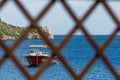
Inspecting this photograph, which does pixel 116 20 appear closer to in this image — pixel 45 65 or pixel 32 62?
pixel 45 65

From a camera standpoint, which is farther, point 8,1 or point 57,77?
point 57,77

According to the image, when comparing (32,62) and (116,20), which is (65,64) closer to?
(116,20)

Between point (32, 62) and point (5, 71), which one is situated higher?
point (5, 71)

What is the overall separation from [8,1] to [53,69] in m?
47.3

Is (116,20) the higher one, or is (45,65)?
(116,20)

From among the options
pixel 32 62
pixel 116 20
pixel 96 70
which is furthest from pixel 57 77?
pixel 116 20

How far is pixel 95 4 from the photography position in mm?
1977

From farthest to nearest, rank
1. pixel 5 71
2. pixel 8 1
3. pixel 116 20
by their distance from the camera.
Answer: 1. pixel 5 71
2. pixel 116 20
3. pixel 8 1

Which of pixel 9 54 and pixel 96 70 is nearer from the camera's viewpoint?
pixel 9 54

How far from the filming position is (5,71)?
4753 centimetres

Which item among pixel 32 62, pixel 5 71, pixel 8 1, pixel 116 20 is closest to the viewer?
pixel 8 1

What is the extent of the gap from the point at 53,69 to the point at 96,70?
5.20 meters

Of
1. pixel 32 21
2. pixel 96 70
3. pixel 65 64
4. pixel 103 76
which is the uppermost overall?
pixel 96 70

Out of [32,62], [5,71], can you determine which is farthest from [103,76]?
[5,71]
